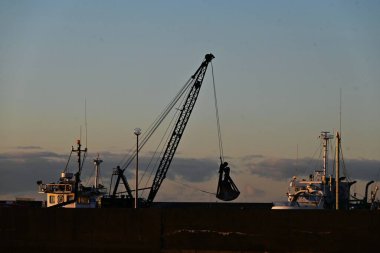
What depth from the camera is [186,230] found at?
45844 mm

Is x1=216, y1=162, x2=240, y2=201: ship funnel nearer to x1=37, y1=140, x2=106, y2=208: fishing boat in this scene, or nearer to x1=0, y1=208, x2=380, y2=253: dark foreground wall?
x1=37, y1=140, x2=106, y2=208: fishing boat

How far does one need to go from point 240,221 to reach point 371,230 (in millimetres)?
6669

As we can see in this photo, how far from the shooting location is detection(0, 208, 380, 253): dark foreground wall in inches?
1740

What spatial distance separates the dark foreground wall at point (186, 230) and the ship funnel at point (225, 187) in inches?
1206

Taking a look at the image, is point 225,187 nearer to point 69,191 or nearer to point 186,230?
point 69,191

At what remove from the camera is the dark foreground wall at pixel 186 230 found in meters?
44.2

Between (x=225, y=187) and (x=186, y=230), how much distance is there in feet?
104

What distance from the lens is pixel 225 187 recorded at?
77500 mm

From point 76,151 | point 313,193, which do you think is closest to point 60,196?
point 76,151

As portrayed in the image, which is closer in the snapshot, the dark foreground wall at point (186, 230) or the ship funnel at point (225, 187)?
the dark foreground wall at point (186, 230)

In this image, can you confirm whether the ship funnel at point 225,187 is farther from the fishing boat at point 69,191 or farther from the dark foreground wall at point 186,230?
the dark foreground wall at point 186,230

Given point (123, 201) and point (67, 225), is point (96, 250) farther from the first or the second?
point (123, 201)

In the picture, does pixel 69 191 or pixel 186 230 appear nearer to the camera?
pixel 186 230

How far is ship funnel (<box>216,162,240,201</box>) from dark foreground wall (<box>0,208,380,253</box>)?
30.6 m
